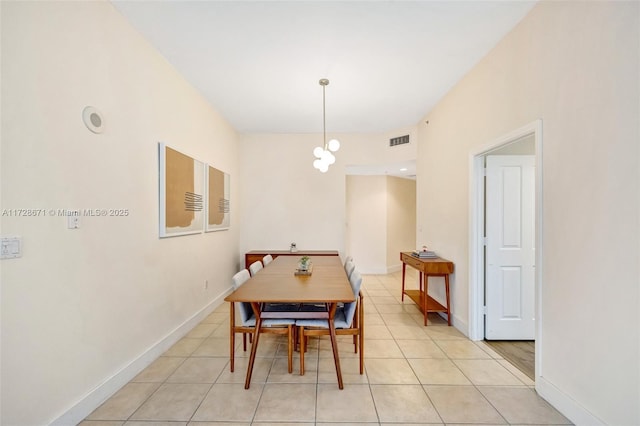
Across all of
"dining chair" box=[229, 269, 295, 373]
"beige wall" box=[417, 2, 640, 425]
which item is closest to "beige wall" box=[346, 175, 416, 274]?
"beige wall" box=[417, 2, 640, 425]

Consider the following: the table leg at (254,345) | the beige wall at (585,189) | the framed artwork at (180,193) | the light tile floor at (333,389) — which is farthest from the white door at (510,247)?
the framed artwork at (180,193)

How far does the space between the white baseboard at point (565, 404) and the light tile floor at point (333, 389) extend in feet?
0.15

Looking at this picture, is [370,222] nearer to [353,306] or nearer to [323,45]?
[353,306]

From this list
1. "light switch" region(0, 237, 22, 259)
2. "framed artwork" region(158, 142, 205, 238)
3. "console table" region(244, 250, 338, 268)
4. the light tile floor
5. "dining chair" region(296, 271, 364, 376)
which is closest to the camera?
"light switch" region(0, 237, 22, 259)

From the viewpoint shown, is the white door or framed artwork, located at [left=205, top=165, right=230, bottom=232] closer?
the white door

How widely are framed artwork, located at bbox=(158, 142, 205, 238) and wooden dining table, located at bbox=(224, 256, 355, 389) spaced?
40.7 inches

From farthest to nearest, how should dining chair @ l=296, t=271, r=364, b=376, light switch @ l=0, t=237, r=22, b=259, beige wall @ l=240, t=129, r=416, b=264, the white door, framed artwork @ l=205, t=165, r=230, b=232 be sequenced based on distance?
beige wall @ l=240, t=129, r=416, b=264 < framed artwork @ l=205, t=165, r=230, b=232 < the white door < dining chair @ l=296, t=271, r=364, b=376 < light switch @ l=0, t=237, r=22, b=259

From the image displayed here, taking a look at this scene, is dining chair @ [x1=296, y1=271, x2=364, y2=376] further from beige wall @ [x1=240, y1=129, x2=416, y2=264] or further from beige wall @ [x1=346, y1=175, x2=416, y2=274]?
beige wall @ [x1=346, y1=175, x2=416, y2=274]

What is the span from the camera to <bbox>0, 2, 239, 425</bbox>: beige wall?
4.67ft

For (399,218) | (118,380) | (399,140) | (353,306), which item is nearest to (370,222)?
(399,218)

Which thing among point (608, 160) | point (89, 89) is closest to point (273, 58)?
point (89, 89)

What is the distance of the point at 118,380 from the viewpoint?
6.79 feet

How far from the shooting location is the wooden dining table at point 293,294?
1994 millimetres

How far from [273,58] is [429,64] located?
1.57 m
